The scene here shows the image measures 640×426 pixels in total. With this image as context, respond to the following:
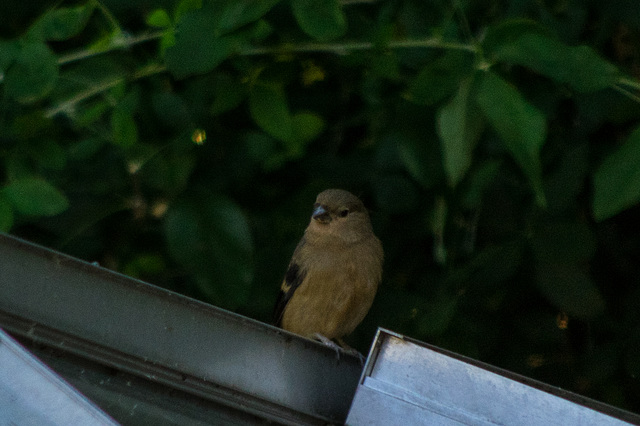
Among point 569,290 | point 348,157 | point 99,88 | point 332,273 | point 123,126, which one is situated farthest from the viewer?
point 332,273

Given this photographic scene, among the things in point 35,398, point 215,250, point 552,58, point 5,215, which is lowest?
point 35,398

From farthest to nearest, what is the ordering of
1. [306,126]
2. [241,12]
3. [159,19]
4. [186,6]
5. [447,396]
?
[306,126] < [159,19] < [186,6] < [241,12] < [447,396]

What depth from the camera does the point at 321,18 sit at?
6.70 feet

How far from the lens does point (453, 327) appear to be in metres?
2.51

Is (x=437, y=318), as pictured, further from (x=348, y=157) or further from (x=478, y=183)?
(x=348, y=157)

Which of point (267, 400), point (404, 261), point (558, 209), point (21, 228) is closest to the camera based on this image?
point (267, 400)

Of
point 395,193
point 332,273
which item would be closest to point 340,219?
point 332,273

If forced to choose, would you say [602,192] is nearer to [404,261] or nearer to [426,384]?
[426,384]

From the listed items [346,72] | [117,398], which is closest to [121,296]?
[117,398]

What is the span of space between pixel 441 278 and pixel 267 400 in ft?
5.12

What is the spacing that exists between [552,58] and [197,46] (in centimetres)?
88

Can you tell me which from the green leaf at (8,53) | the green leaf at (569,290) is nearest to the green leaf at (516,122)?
the green leaf at (569,290)

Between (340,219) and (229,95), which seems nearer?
(229,95)

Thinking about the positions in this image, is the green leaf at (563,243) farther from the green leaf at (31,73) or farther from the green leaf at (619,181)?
the green leaf at (31,73)
